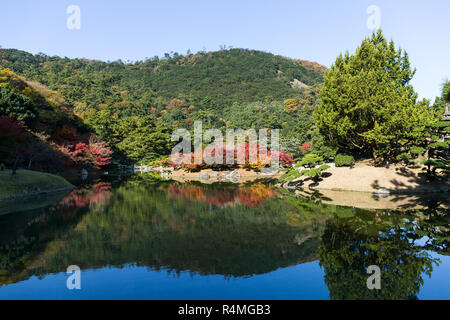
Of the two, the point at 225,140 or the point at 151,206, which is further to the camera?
the point at 225,140

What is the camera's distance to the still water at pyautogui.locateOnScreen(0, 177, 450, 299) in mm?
6461

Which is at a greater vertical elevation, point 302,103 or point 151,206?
point 302,103

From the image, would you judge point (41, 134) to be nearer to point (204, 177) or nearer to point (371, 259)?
point (204, 177)

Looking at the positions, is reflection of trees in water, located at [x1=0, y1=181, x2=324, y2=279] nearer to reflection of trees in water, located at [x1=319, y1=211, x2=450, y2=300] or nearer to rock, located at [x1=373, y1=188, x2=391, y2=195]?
reflection of trees in water, located at [x1=319, y1=211, x2=450, y2=300]

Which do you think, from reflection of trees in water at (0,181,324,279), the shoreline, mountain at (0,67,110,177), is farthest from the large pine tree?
mountain at (0,67,110,177)

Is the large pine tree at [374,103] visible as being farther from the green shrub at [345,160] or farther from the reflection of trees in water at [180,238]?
the reflection of trees in water at [180,238]

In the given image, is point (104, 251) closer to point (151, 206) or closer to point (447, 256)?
point (151, 206)

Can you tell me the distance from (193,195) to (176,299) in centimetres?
1455

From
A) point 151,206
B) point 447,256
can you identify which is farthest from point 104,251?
point 447,256

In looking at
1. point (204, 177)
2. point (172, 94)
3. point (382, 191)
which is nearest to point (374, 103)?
point (382, 191)

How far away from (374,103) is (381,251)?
15303 mm

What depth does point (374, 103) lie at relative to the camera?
20.9 metres

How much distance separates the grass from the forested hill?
41156mm

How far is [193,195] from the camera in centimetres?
2059
